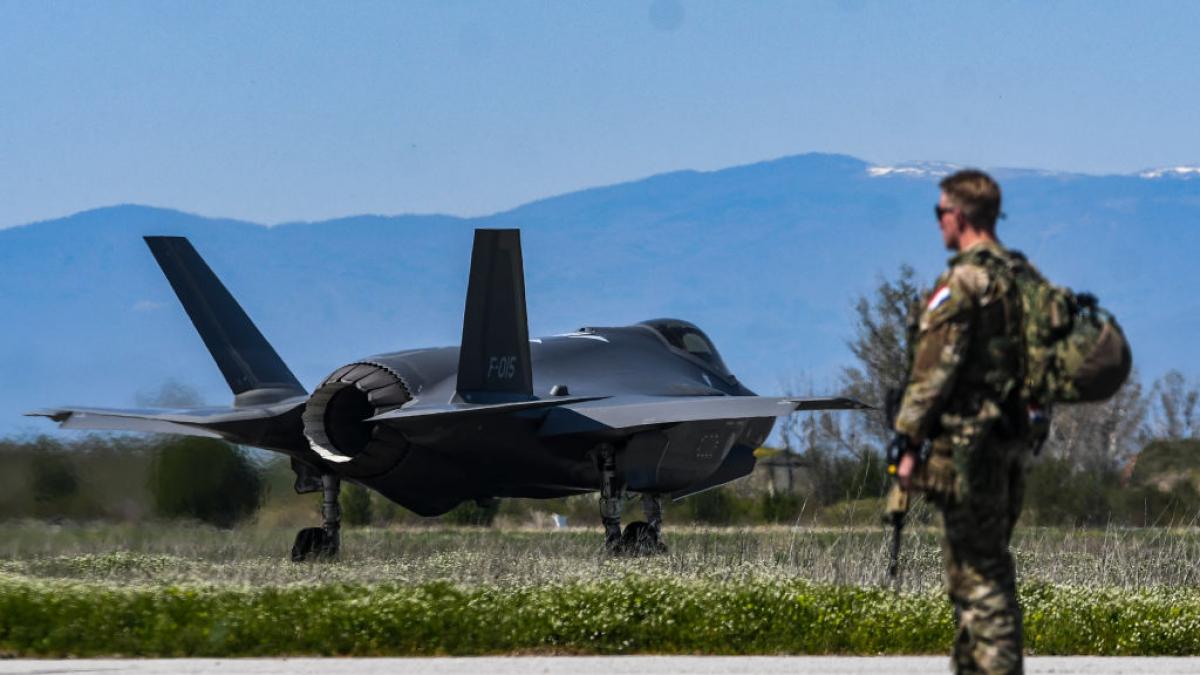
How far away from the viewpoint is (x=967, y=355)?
→ 8.02 meters

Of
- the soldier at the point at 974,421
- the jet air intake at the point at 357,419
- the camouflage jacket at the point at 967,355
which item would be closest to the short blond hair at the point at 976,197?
the soldier at the point at 974,421

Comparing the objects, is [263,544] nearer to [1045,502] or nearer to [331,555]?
[331,555]

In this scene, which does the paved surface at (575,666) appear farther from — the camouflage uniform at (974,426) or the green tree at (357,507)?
the green tree at (357,507)

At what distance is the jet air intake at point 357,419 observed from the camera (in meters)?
19.6

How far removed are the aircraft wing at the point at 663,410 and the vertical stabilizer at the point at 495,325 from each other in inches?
42.3

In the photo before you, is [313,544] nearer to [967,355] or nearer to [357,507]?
[967,355]

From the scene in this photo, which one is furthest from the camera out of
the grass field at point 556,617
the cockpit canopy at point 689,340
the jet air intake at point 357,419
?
the cockpit canopy at point 689,340

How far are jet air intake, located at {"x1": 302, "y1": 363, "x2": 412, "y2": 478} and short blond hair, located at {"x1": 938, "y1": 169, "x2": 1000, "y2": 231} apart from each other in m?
12.2

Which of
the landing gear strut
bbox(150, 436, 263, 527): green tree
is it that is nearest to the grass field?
the landing gear strut

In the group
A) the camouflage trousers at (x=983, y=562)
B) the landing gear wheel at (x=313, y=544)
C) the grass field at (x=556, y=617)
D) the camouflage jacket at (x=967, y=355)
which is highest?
the camouflage jacket at (x=967, y=355)

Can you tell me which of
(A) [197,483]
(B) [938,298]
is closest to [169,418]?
(A) [197,483]

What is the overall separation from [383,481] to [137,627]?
29.1 feet

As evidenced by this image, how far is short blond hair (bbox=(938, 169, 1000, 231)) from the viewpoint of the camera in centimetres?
810

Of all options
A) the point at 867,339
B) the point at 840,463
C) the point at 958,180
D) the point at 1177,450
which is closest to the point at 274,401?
the point at 958,180
